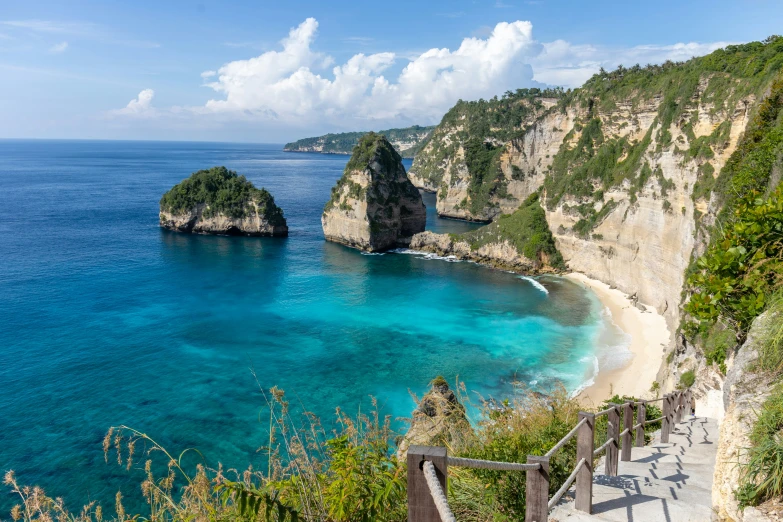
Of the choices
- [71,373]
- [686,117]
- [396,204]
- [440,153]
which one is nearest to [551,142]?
[396,204]

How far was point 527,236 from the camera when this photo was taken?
56.6 m

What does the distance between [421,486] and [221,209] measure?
250 feet

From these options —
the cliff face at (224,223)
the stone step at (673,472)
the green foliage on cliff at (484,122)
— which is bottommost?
the cliff face at (224,223)

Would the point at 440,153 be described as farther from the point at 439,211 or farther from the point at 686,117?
the point at 686,117

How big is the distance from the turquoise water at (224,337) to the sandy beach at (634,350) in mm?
1753

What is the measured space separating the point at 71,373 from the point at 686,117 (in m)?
46.9

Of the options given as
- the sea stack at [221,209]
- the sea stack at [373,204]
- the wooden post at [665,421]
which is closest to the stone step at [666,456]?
the wooden post at [665,421]

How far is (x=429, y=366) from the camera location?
Answer: 32188 mm

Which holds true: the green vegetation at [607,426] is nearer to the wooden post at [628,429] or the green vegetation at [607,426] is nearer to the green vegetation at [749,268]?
the wooden post at [628,429]

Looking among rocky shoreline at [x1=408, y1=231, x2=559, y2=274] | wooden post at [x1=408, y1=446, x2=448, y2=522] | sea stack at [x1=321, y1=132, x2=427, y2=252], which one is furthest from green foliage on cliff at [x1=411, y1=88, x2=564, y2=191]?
wooden post at [x1=408, y1=446, x2=448, y2=522]

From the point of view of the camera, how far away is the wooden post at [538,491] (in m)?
4.61

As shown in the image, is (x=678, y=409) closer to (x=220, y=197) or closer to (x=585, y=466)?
(x=585, y=466)

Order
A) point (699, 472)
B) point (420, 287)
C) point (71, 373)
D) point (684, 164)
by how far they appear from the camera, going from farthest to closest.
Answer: point (420, 287)
point (684, 164)
point (71, 373)
point (699, 472)

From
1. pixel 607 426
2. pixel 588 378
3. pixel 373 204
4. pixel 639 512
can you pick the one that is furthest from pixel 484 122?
pixel 639 512
